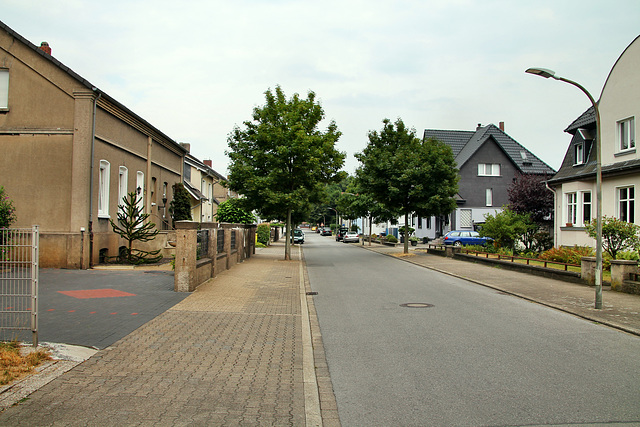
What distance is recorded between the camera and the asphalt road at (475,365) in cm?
469

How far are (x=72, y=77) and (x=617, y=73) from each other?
21.6 meters

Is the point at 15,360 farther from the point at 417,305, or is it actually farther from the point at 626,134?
the point at 626,134

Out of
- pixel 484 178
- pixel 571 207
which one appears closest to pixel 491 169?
pixel 484 178

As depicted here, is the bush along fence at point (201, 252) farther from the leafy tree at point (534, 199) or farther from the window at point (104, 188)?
the leafy tree at point (534, 199)

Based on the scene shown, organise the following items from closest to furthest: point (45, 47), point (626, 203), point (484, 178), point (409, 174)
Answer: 1. point (45, 47)
2. point (626, 203)
3. point (409, 174)
4. point (484, 178)

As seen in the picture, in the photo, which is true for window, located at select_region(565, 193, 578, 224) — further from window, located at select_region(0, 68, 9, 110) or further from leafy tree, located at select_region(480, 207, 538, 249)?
window, located at select_region(0, 68, 9, 110)

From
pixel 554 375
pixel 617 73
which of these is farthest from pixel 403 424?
pixel 617 73

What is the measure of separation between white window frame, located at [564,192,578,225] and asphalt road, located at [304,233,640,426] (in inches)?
592

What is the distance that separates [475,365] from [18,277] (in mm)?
6195

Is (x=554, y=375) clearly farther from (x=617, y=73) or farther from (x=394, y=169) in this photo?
(x=394, y=169)

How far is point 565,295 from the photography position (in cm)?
1276

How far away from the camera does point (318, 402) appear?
16.4 feet

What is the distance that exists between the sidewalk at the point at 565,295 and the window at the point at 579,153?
883cm

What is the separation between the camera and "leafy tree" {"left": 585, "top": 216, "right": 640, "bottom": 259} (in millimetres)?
16234
